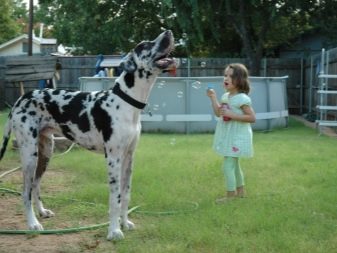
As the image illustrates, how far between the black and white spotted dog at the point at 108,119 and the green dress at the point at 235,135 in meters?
1.49

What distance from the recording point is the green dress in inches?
240

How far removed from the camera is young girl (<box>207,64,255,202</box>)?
6.08 m

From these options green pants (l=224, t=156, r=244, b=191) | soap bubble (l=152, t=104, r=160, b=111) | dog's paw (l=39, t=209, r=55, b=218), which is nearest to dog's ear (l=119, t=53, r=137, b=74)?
dog's paw (l=39, t=209, r=55, b=218)

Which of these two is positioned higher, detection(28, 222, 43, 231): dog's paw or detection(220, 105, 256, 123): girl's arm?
detection(220, 105, 256, 123): girl's arm

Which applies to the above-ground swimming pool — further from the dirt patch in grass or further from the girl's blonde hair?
the dirt patch in grass

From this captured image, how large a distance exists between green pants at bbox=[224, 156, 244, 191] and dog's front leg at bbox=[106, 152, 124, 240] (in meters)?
1.72

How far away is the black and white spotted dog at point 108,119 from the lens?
4715 millimetres

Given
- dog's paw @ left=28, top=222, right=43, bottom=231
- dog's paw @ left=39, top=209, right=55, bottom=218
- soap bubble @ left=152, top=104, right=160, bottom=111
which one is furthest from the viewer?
soap bubble @ left=152, top=104, right=160, bottom=111

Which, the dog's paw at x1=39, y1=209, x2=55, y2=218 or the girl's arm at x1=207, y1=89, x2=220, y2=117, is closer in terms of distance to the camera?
the dog's paw at x1=39, y1=209, x2=55, y2=218

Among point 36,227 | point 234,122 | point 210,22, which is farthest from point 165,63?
point 210,22

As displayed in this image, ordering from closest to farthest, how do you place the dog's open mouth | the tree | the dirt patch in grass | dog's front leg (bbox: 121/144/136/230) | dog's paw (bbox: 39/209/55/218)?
the dirt patch in grass → the dog's open mouth → dog's front leg (bbox: 121/144/136/230) → dog's paw (bbox: 39/209/55/218) → the tree

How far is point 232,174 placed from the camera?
6105 millimetres

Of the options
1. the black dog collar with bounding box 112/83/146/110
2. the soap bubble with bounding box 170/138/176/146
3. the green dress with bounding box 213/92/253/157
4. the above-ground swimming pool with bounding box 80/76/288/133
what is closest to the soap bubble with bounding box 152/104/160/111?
the above-ground swimming pool with bounding box 80/76/288/133

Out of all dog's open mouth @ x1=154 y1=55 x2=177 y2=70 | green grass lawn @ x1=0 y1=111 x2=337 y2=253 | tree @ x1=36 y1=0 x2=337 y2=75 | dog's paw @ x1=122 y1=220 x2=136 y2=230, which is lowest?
dog's paw @ x1=122 y1=220 x2=136 y2=230
